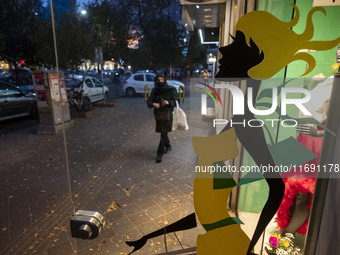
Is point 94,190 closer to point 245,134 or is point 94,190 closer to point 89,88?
point 245,134

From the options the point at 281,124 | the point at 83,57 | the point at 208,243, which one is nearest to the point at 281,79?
the point at 281,124

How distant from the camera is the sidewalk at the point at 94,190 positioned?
300 centimetres

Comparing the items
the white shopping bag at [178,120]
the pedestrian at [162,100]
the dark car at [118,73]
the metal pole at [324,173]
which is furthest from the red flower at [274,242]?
the dark car at [118,73]

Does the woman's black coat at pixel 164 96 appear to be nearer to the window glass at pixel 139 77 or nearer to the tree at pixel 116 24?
the window glass at pixel 139 77

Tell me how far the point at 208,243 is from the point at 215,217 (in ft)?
0.83

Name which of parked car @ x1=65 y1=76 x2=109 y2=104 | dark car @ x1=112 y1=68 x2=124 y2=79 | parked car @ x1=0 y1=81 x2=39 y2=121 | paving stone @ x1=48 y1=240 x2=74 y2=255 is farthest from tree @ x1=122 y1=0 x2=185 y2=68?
paving stone @ x1=48 y1=240 x2=74 y2=255

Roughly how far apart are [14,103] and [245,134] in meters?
9.29

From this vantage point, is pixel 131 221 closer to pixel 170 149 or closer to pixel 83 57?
pixel 170 149

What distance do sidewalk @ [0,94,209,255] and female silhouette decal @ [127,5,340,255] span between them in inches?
9.6

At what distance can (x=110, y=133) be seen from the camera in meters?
7.78

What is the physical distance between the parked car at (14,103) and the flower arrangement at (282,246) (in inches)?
354

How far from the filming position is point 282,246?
2322 millimetres

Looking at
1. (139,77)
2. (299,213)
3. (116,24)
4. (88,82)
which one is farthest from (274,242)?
(116,24)

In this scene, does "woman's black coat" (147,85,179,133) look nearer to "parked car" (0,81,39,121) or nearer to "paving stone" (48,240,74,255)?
"paving stone" (48,240,74,255)
